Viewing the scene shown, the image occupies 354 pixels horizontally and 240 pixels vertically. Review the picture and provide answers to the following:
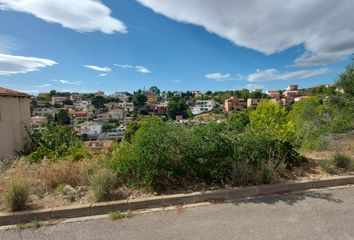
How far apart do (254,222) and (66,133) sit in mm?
10062

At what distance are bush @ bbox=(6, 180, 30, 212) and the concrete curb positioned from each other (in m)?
0.15

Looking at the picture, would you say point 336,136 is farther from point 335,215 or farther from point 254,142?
point 335,215

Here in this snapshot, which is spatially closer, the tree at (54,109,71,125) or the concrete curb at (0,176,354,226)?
the concrete curb at (0,176,354,226)

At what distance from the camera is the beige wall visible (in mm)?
11400

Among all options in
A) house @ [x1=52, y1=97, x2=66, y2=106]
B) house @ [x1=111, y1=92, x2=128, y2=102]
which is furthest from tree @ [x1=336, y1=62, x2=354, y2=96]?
house @ [x1=111, y1=92, x2=128, y2=102]

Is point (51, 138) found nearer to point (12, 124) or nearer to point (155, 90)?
point (12, 124)

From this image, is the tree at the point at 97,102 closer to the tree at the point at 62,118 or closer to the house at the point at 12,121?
the tree at the point at 62,118

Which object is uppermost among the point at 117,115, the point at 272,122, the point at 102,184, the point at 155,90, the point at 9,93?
the point at 155,90

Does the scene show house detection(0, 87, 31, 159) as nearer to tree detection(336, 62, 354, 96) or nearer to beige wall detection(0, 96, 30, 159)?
beige wall detection(0, 96, 30, 159)

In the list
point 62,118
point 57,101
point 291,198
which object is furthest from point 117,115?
point 291,198

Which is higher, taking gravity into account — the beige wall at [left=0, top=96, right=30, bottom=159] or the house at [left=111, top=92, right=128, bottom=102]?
the house at [left=111, top=92, right=128, bottom=102]

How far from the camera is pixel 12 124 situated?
11.9m

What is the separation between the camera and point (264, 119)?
20.8 feet

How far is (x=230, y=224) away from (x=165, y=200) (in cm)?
108
